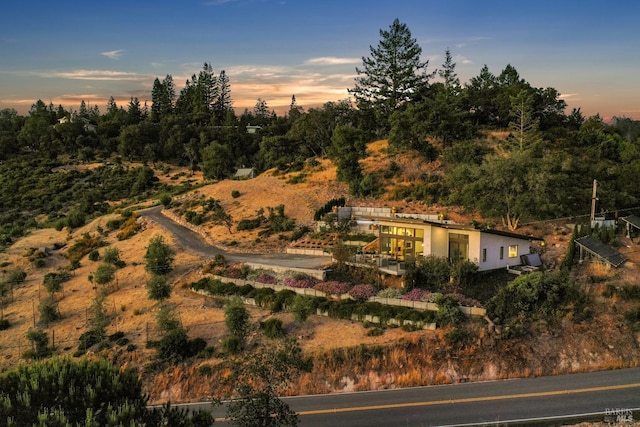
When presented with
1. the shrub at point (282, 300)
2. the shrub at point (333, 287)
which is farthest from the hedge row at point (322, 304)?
the shrub at point (333, 287)

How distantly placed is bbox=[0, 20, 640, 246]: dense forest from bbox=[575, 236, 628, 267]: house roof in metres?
3.61

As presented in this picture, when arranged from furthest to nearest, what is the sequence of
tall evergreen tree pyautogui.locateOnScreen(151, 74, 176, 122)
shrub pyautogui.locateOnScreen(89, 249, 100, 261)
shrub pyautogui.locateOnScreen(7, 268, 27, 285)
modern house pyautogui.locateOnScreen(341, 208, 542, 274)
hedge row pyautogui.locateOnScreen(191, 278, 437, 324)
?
tall evergreen tree pyautogui.locateOnScreen(151, 74, 176, 122) < shrub pyautogui.locateOnScreen(89, 249, 100, 261) < shrub pyautogui.locateOnScreen(7, 268, 27, 285) < modern house pyautogui.locateOnScreen(341, 208, 542, 274) < hedge row pyautogui.locateOnScreen(191, 278, 437, 324)

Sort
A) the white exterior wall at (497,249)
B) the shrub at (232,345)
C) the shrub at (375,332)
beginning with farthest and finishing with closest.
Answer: the white exterior wall at (497,249) < the shrub at (232,345) < the shrub at (375,332)

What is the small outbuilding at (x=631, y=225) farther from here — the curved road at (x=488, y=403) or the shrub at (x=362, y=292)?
the shrub at (x=362, y=292)

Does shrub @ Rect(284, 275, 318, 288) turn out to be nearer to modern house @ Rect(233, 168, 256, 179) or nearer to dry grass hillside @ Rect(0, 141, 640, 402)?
dry grass hillside @ Rect(0, 141, 640, 402)

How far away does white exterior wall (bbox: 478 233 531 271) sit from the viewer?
2767 cm

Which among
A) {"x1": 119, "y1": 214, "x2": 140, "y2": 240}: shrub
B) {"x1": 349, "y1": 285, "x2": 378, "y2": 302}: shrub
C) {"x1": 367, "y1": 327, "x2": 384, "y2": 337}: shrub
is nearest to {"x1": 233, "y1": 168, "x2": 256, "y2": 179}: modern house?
{"x1": 119, "y1": 214, "x2": 140, "y2": 240}: shrub

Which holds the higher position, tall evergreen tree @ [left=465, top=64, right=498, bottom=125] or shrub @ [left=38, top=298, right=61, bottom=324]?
tall evergreen tree @ [left=465, top=64, right=498, bottom=125]

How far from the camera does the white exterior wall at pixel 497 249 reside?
27.7m

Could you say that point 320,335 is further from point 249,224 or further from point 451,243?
point 249,224

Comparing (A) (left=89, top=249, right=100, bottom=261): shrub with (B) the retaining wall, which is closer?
(B) the retaining wall

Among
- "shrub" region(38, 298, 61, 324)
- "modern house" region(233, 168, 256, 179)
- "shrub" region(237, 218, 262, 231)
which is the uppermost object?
"modern house" region(233, 168, 256, 179)

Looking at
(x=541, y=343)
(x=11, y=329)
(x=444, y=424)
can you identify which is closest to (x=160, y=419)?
(x=444, y=424)

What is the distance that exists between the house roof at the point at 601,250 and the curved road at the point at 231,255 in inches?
609
